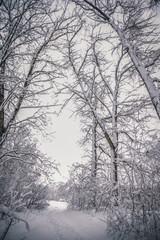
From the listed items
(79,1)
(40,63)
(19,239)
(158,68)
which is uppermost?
(79,1)

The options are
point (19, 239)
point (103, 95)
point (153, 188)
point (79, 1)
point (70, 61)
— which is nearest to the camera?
point (19, 239)

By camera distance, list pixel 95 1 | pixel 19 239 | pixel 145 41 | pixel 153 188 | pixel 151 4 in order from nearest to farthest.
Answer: pixel 19 239 < pixel 153 188 < pixel 151 4 < pixel 145 41 < pixel 95 1

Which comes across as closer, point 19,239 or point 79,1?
point 19,239

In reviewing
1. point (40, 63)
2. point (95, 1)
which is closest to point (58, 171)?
point (40, 63)

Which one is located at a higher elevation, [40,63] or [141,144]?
[40,63]

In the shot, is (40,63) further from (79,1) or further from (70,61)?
(79,1)

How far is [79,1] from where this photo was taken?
423cm

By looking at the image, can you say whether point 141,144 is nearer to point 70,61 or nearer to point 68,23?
point 68,23

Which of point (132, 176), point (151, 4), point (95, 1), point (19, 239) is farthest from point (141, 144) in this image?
point (95, 1)

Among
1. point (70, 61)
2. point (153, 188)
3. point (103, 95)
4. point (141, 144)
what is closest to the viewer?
point (153, 188)

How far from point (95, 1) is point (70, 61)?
2.66m

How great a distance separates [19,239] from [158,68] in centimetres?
560

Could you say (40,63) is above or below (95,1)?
below

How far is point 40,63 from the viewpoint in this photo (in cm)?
517
